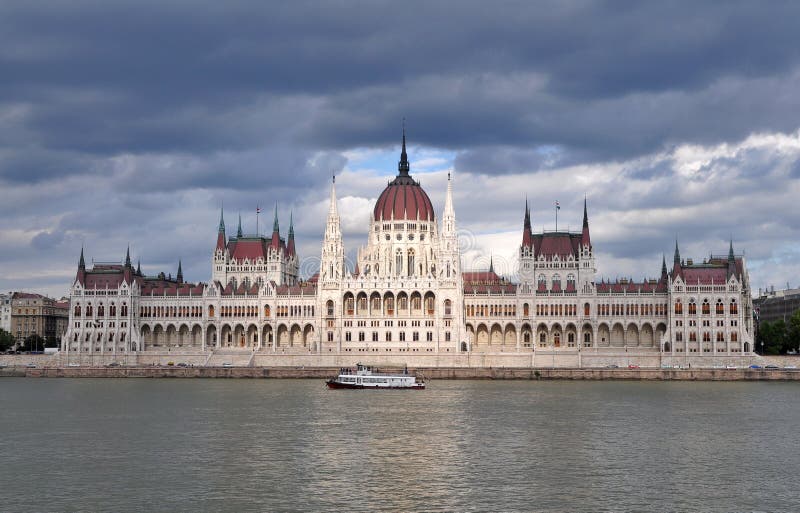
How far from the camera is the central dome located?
500ft

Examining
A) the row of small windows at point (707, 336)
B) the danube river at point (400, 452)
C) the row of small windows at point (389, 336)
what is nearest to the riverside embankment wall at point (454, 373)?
the row of small windows at point (389, 336)

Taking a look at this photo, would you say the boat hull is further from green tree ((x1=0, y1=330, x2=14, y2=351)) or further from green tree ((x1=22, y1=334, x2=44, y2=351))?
green tree ((x1=22, y1=334, x2=44, y2=351))

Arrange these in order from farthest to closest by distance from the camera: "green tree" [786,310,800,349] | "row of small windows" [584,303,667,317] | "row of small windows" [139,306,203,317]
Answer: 1. "row of small windows" [139,306,203,317]
2. "row of small windows" [584,303,667,317]
3. "green tree" [786,310,800,349]

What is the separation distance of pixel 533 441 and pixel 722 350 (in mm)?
75808

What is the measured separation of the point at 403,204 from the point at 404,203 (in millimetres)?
241

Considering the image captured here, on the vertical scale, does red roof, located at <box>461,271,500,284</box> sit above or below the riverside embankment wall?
above

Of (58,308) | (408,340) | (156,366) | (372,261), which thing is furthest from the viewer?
(58,308)

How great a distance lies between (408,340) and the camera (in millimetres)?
138375

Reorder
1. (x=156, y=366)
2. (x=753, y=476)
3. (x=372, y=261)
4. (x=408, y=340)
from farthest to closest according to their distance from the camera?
(x=372, y=261), (x=408, y=340), (x=156, y=366), (x=753, y=476)

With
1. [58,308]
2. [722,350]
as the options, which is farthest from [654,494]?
[58,308]

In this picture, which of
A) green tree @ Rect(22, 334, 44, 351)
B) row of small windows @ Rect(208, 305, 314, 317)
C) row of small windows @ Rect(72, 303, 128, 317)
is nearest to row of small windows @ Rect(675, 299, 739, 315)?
row of small windows @ Rect(208, 305, 314, 317)

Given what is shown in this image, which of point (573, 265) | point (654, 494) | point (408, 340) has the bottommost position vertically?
point (654, 494)

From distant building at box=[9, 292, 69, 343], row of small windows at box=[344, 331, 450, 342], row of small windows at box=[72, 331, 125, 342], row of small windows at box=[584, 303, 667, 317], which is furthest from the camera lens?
distant building at box=[9, 292, 69, 343]

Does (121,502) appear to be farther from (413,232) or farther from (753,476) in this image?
(413,232)
